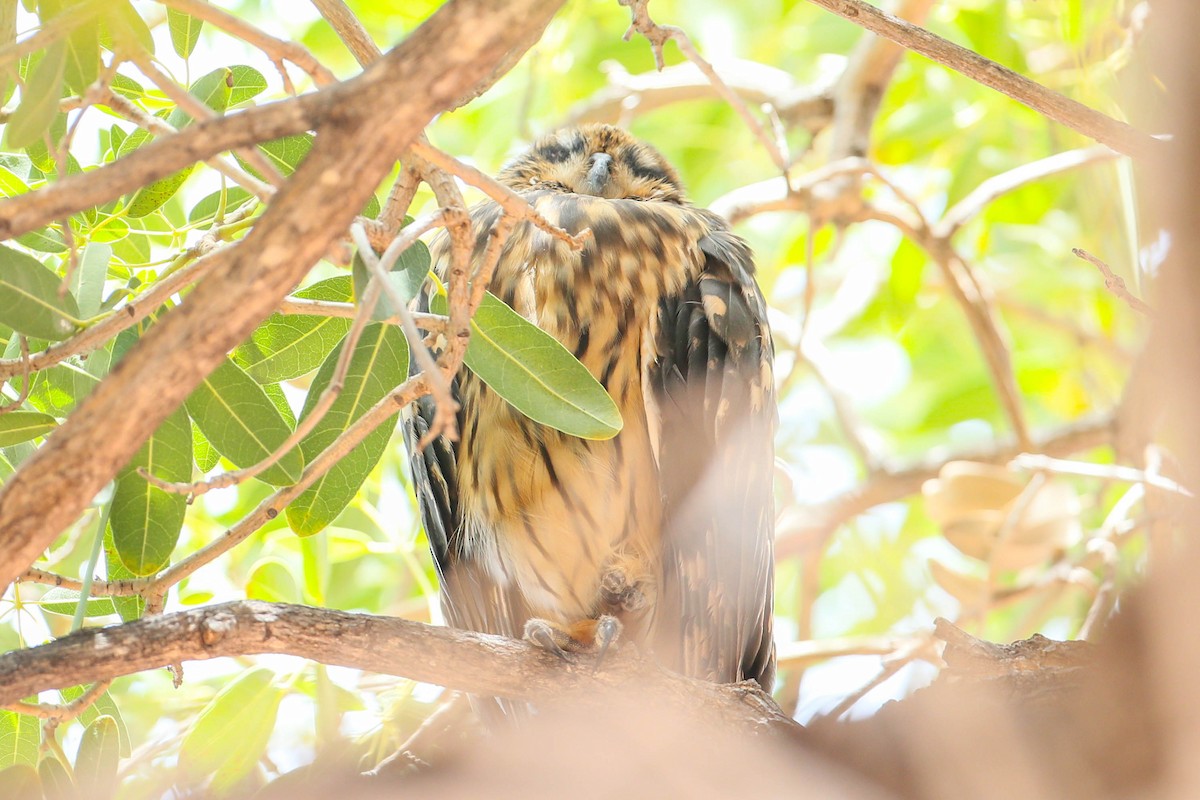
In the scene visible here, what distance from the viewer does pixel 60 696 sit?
1.83m

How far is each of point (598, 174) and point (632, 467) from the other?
89cm

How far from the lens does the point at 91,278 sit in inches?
55.4

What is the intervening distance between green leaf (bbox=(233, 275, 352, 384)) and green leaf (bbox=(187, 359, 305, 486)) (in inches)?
7.3

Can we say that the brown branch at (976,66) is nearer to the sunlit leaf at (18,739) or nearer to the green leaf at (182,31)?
the green leaf at (182,31)

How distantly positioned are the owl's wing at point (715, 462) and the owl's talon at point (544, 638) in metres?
0.49

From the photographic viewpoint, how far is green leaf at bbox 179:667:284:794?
6.50 ft

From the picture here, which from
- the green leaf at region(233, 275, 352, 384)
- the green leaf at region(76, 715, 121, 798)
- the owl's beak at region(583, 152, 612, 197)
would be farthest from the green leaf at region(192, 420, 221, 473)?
the owl's beak at region(583, 152, 612, 197)

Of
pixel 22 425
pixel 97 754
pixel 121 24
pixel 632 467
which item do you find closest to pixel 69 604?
pixel 97 754

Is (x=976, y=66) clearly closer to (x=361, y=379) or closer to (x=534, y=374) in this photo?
(x=534, y=374)

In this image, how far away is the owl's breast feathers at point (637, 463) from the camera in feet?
8.05

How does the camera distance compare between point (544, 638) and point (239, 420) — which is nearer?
point (239, 420)

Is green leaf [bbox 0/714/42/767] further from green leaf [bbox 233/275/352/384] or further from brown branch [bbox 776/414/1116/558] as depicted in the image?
brown branch [bbox 776/414/1116/558]

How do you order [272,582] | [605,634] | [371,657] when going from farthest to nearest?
1. [272,582]
2. [605,634]
3. [371,657]

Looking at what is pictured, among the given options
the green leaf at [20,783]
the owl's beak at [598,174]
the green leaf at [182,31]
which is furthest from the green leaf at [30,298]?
the owl's beak at [598,174]
